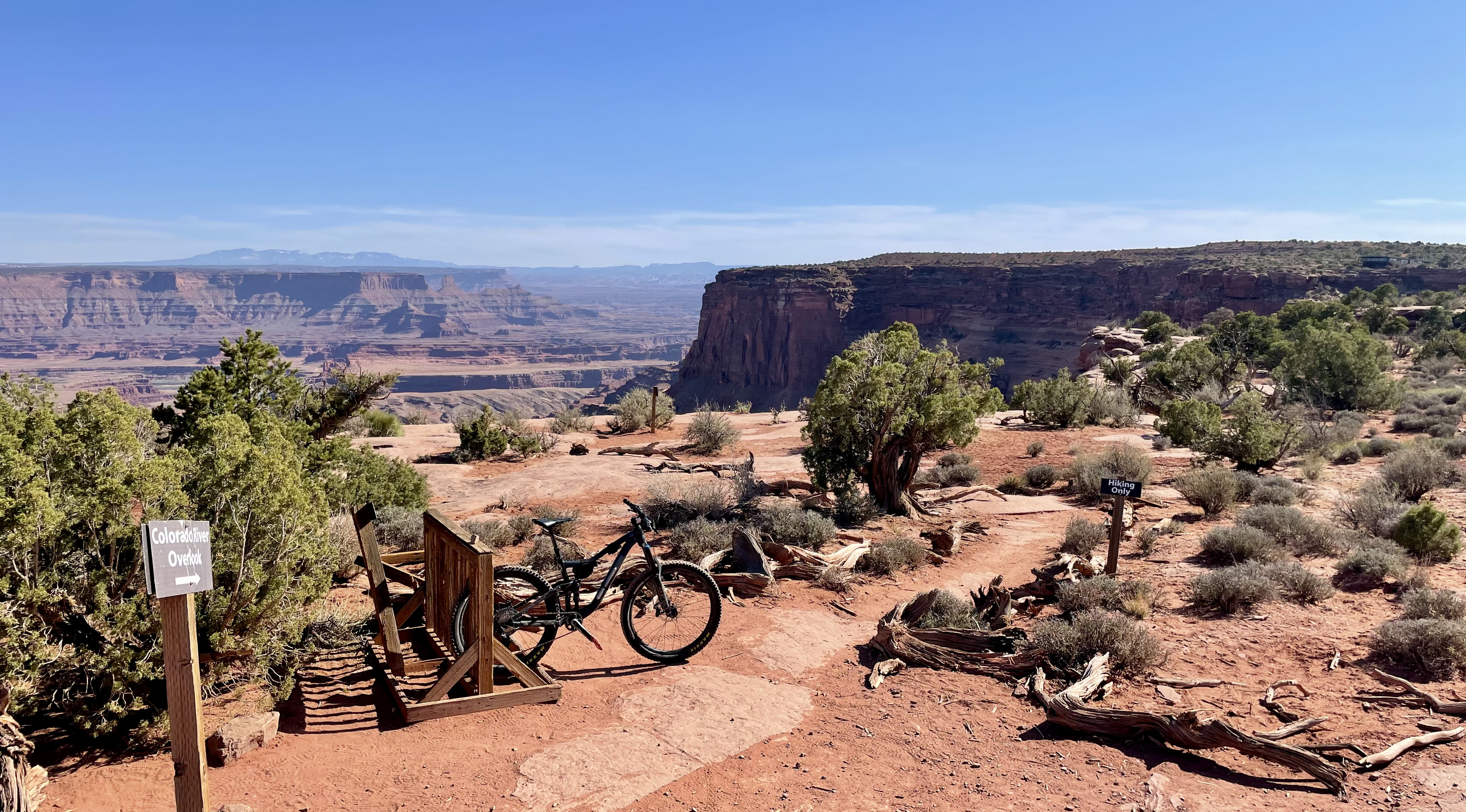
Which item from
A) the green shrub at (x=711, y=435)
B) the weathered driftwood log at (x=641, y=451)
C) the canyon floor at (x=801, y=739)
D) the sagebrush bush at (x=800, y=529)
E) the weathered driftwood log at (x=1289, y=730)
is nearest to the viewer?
the canyon floor at (x=801, y=739)

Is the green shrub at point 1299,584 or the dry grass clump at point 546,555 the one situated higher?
the green shrub at point 1299,584

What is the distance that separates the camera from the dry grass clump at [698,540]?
9211 millimetres

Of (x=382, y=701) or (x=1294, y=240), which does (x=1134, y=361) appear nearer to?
(x=382, y=701)

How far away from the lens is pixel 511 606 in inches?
239

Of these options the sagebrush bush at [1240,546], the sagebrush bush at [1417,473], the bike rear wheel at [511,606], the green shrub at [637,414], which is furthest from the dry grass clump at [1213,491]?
the green shrub at [637,414]

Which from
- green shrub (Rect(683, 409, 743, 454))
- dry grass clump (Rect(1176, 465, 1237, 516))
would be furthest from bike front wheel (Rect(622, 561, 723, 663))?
green shrub (Rect(683, 409, 743, 454))

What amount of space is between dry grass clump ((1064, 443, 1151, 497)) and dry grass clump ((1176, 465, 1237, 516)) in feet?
4.14

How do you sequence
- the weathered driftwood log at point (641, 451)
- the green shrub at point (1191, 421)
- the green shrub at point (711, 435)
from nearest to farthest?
the green shrub at point (1191, 421) < the weathered driftwood log at point (641, 451) < the green shrub at point (711, 435)

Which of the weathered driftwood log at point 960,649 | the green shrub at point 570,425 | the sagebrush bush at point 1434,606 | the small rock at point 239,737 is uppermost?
the sagebrush bush at point 1434,606

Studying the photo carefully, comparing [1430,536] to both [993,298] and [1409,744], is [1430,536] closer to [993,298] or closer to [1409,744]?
[1409,744]

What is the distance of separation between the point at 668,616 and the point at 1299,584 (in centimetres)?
590

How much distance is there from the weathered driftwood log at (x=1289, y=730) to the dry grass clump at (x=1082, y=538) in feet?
13.5

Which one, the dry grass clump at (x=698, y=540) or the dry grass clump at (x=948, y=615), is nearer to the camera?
the dry grass clump at (x=948, y=615)

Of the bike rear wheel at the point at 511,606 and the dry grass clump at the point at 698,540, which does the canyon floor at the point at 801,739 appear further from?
the dry grass clump at the point at 698,540
